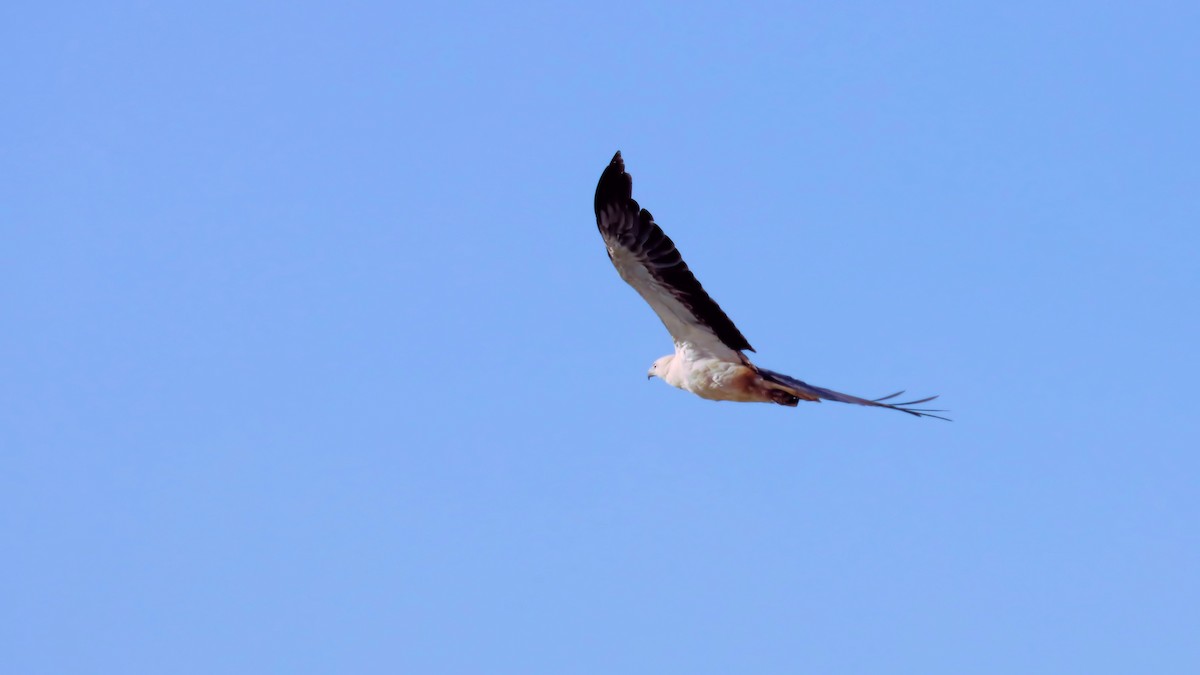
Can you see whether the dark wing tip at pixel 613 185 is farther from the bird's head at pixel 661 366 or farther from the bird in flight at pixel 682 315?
the bird's head at pixel 661 366

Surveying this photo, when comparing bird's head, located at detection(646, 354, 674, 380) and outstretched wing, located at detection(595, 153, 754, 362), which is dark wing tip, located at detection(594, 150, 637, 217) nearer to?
outstretched wing, located at detection(595, 153, 754, 362)

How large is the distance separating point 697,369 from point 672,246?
137cm

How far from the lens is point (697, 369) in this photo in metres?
12.3

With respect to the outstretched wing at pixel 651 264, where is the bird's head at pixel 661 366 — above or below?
below

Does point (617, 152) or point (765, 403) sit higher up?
point (617, 152)

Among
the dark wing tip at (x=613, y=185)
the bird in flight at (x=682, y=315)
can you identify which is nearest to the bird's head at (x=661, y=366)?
the bird in flight at (x=682, y=315)

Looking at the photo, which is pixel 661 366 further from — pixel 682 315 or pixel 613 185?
pixel 613 185

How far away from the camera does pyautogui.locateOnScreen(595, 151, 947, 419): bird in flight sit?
11352 mm

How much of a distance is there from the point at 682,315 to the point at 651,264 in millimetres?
776

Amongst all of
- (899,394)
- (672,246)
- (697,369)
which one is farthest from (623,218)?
(899,394)

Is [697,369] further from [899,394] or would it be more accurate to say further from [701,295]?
[899,394]

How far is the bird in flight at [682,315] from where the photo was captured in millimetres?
11352

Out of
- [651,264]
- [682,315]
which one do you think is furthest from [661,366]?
[651,264]

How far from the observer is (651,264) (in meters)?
11.5
